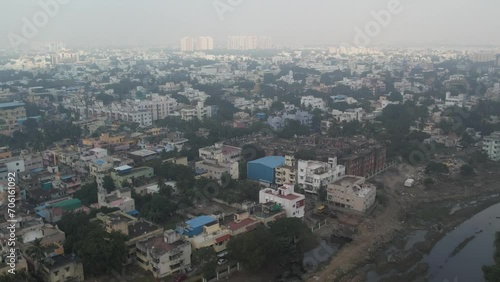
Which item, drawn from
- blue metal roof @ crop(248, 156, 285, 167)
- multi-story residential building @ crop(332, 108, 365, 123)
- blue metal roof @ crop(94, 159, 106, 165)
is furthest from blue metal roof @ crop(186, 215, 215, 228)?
multi-story residential building @ crop(332, 108, 365, 123)

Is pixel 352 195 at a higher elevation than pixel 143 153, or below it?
below

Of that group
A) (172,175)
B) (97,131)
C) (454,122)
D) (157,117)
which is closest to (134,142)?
(97,131)

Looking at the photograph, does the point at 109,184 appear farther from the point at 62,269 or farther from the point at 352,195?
the point at 352,195

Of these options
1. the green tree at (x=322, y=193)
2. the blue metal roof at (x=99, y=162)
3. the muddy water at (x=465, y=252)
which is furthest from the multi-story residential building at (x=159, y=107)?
the muddy water at (x=465, y=252)

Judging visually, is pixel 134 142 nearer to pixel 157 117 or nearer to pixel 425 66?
pixel 157 117

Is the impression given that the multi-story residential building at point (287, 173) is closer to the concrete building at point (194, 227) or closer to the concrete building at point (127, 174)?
the concrete building at point (127, 174)

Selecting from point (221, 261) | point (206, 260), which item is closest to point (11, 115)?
point (221, 261)
